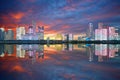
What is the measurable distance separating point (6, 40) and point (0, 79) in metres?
147

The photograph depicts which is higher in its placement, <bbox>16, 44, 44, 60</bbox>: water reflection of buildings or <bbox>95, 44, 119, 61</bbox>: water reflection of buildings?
<bbox>16, 44, 44, 60</bbox>: water reflection of buildings

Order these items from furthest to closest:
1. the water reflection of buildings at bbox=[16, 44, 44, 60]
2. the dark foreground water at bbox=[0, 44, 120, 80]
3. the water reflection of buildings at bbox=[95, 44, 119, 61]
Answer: the water reflection of buildings at bbox=[95, 44, 119, 61] < the water reflection of buildings at bbox=[16, 44, 44, 60] < the dark foreground water at bbox=[0, 44, 120, 80]

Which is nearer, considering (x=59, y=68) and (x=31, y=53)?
(x=59, y=68)

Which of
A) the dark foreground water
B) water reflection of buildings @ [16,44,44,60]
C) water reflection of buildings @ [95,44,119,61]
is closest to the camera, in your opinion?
the dark foreground water

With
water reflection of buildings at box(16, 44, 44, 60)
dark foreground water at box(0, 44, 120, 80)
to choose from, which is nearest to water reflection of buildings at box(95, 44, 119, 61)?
dark foreground water at box(0, 44, 120, 80)

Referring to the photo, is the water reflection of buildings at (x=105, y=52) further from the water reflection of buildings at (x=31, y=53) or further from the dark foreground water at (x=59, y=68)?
the water reflection of buildings at (x=31, y=53)

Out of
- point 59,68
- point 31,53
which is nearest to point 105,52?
point 31,53

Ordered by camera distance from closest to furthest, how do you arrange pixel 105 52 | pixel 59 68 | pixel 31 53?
1. pixel 59 68
2. pixel 31 53
3. pixel 105 52

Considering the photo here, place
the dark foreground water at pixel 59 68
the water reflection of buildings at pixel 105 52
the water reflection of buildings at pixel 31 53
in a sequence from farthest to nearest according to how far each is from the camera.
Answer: the water reflection of buildings at pixel 105 52, the water reflection of buildings at pixel 31 53, the dark foreground water at pixel 59 68

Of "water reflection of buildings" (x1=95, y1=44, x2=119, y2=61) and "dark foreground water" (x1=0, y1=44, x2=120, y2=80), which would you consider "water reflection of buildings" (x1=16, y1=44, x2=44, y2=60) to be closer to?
"dark foreground water" (x1=0, y1=44, x2=120, y2=80)

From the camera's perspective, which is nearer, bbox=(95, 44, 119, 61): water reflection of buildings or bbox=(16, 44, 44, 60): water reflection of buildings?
bbox=(16, 44, 44, 60): water reflection of buildings

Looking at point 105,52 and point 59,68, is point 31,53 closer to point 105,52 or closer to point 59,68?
point 105,52

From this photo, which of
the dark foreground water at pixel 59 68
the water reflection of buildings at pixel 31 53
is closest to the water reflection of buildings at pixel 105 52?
the dark foreground water at pixel 59 68

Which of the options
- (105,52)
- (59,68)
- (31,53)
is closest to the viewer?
(59,68)
